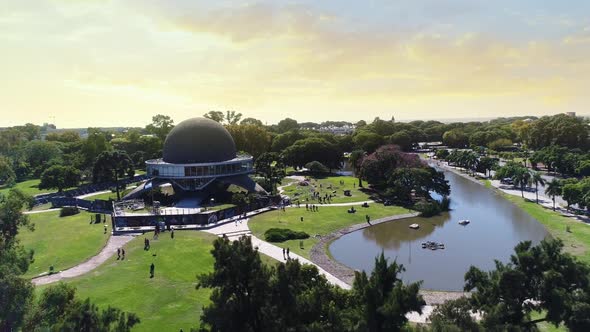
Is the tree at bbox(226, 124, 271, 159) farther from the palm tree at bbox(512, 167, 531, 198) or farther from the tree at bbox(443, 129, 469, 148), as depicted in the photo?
the tree at bbox(443, 129, 469, 148)

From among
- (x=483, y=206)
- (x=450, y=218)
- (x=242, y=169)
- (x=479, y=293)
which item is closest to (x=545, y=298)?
(x=479, y=293)

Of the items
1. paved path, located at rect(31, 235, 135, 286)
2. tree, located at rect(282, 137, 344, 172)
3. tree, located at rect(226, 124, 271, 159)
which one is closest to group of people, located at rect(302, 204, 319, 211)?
paved path, located at rect(31, 235, 135, 286)

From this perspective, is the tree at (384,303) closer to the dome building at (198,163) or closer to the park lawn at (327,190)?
the park lawn at (327,190)

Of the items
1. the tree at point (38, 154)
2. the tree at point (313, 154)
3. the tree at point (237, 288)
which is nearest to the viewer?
the tree at point (237, 288)

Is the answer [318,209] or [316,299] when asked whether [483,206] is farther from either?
[316,299]

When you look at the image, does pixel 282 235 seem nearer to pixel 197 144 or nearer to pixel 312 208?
pixel 312 208

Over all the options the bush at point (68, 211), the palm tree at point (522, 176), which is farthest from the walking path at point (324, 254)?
the palm tree at point (522, 176)

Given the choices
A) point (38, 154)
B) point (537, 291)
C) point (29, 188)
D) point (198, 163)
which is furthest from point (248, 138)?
point (537, 291)
